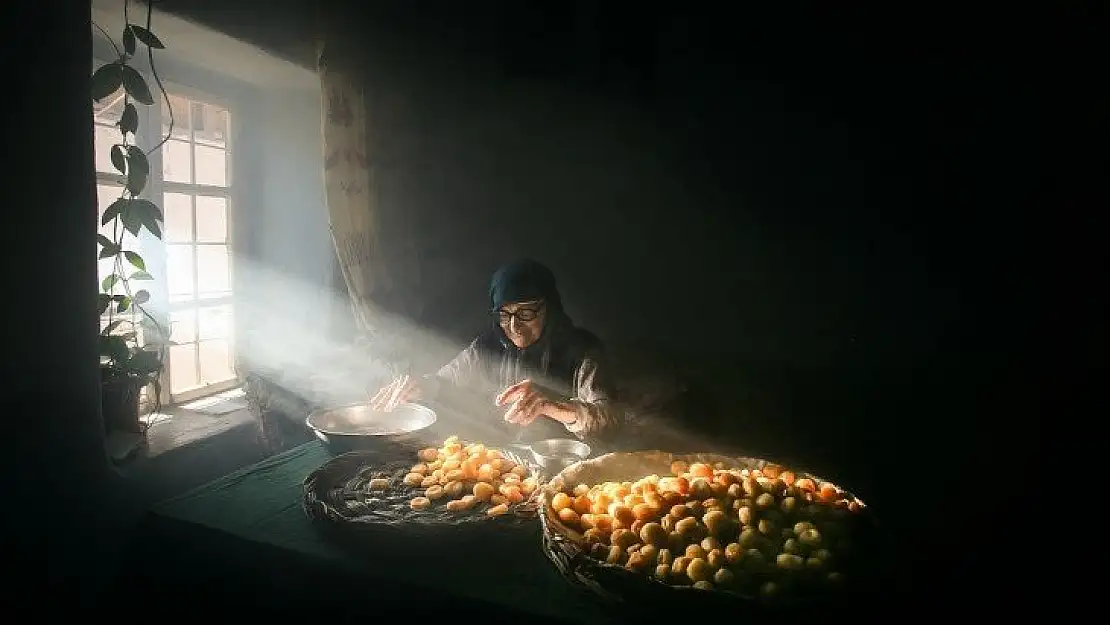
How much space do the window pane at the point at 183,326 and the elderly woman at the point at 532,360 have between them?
123 centimetres

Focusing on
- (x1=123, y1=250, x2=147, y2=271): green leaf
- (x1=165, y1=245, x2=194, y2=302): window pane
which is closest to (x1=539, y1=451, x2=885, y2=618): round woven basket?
(x1=123, y1=250, x2=147, y2=271): green leaf

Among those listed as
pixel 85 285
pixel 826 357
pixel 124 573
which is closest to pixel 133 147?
pixel 85 285

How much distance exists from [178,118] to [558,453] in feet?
7.84

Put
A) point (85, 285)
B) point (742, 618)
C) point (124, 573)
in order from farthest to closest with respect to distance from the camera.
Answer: point (85, 285)
point (124, 573)
point (742, 618)

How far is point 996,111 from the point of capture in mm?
2125

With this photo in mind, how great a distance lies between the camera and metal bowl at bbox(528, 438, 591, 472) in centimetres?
167

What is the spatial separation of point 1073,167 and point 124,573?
2980 mm

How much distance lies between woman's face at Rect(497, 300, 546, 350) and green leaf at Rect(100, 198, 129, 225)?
1468 millimetres

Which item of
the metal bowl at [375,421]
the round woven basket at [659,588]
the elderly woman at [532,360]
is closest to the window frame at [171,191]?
the elderly woman at [532,360]

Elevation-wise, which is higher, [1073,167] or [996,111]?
[996,111]

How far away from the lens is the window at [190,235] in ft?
9.09

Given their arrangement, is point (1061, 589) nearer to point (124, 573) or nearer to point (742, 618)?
point (742, 618)

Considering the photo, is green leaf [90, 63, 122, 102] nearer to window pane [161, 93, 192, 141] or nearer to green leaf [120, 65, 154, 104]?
green leaf [120, 65, 154, 104]

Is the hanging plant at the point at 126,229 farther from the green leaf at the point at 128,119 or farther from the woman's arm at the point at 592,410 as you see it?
the woman's arm at the point at 592,410
